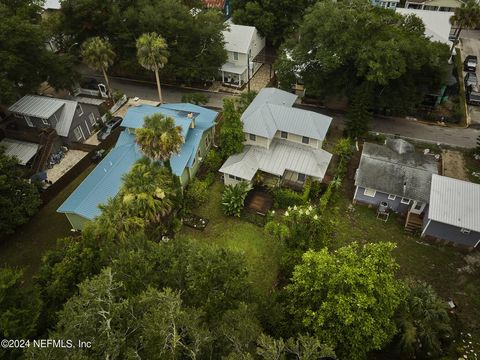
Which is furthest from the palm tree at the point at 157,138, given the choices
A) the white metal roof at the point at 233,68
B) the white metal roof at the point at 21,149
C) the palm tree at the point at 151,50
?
the white metal roof at the point at 233,68

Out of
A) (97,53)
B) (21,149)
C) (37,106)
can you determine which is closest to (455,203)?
(97,53)

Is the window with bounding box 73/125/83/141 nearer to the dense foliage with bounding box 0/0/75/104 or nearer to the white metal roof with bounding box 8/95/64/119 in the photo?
the white metal roof with bounding box 8/95/64/119

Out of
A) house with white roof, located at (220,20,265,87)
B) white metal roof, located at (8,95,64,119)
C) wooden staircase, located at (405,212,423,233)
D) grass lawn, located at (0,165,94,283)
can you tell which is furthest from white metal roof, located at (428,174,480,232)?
white metal roof, located at (8,95,64,119)

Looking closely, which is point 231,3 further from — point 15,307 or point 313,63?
point 15,307

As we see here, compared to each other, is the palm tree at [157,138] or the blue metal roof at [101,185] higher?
the palm tree at [157,138]

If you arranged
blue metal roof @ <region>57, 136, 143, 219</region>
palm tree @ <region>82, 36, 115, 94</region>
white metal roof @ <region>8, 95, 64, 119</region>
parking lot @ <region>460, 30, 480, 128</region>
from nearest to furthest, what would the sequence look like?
blue metal roof @ <region>57, 136, 143, 219</region> < white metal roof @ <region>8, 95, 64, 119</region> < palm tree @ <region>82, 36, 115, 94</region> < parking lot @ <region>460, 30, 480, 128</region>

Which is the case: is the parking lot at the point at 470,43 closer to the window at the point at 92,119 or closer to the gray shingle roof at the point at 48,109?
the window at the point at 92,119

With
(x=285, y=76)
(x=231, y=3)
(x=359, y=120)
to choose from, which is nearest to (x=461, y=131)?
(x=359, y=120)
